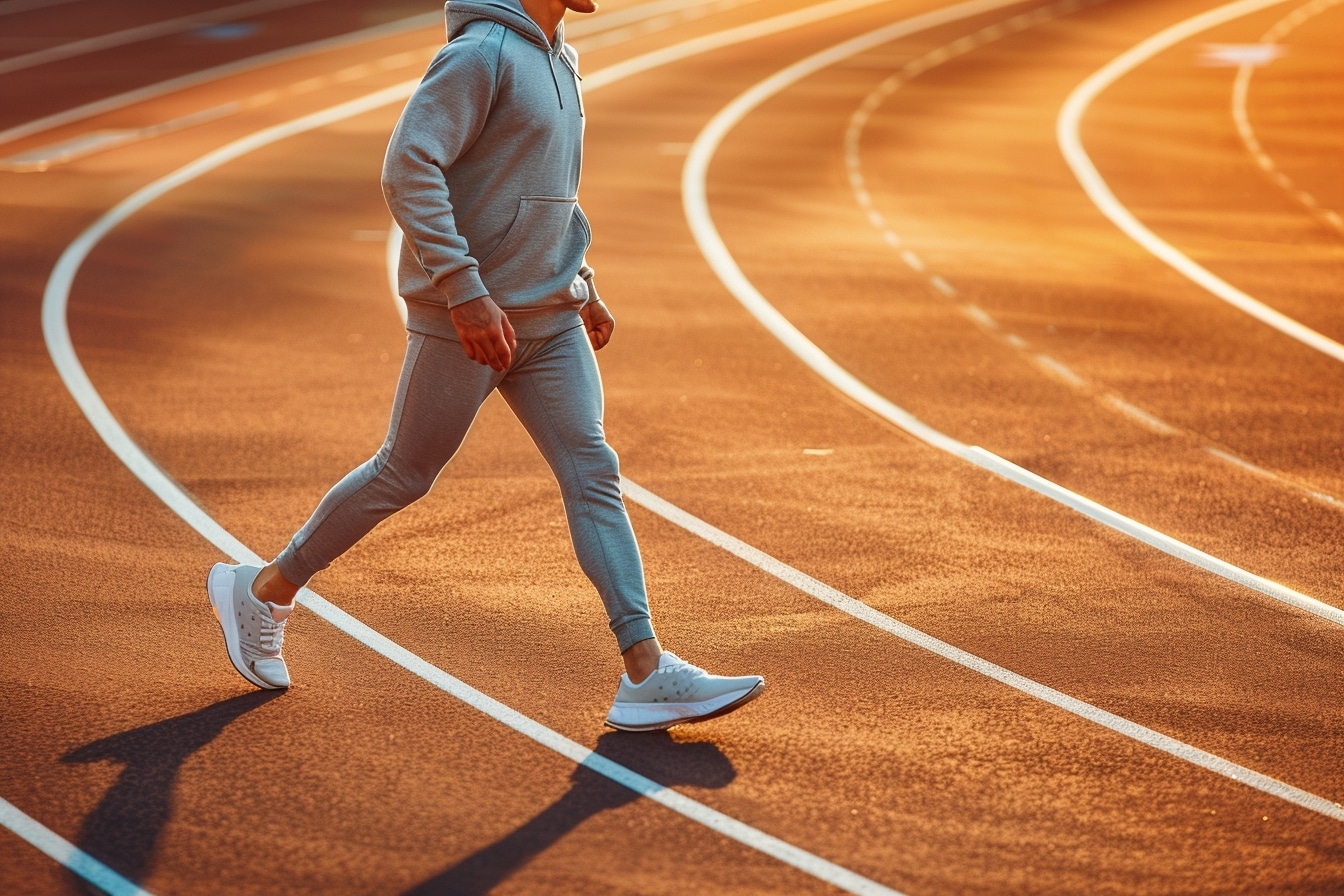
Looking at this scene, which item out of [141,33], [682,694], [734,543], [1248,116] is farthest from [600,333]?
[141,33]

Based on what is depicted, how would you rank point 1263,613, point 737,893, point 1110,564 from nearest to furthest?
1. point 737,893
2. point 1263,613
3. point 1110,564

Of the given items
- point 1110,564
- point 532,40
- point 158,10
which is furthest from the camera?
point 158,10

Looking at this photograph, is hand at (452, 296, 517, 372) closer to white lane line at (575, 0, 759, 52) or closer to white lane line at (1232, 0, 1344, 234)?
white lane line at (1232, 0, 1344, 234)

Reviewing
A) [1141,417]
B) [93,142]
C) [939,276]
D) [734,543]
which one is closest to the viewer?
[734,543]

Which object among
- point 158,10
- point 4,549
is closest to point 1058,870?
point 4,549

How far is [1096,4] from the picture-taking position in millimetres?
34688

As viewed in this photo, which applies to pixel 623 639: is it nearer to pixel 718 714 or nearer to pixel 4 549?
pixel 718 714

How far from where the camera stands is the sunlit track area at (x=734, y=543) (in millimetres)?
4598

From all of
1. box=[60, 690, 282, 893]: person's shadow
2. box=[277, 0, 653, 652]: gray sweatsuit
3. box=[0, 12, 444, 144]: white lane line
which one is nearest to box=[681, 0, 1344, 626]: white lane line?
box=[277, 0, 653, 652]: gray sweatsuit

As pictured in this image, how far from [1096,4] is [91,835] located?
111 ft

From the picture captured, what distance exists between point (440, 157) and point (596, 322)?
36.2 inches

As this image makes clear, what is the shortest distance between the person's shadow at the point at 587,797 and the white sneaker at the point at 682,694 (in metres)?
0.10

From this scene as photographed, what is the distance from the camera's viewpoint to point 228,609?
5375 mm

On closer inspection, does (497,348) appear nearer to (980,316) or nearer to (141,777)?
(141,777)
